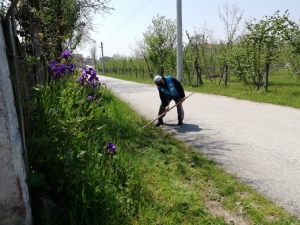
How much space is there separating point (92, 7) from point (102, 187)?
785 cm

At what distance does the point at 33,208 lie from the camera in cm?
213

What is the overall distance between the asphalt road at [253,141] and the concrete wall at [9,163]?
2683 mm

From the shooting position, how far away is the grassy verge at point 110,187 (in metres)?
2.27

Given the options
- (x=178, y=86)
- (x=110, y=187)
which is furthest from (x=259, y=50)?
(x=110, y=187)

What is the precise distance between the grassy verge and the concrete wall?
207mm

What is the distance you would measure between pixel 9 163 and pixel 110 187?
1.09m

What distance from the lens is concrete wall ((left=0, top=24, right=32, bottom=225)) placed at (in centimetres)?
171

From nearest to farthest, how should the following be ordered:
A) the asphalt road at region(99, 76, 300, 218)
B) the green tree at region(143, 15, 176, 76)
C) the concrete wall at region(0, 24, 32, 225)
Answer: the concrete wall at region(0, 24, 32, 225)
the asphalt road at region(99, 76, 300, 218)
the green tree at region(143, 15, 176, 76)

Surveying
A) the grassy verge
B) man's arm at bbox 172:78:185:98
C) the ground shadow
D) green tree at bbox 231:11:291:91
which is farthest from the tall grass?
green tree at bbox 231:11:291:91

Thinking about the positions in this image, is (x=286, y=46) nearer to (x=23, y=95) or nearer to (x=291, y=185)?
(x=291, y=185)

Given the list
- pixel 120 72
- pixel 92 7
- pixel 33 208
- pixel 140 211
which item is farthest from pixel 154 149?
pixel 120 72

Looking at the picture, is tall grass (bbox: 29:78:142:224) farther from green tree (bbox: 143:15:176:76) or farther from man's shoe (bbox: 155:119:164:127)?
green tree (bbox: 143:15:176:76)

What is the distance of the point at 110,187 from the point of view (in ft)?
8.43

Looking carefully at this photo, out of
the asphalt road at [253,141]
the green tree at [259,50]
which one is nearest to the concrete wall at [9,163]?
the asphalt road at [253,141]
